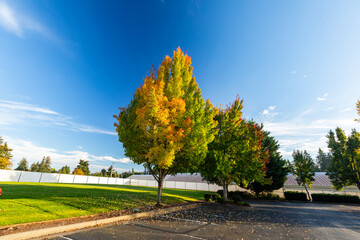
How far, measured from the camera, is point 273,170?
2869 cm

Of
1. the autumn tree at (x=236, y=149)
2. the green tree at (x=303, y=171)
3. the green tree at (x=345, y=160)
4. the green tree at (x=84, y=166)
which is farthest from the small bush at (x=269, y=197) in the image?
the green tree at (x=84, y=166)

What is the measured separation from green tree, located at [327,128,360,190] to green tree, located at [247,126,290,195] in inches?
335

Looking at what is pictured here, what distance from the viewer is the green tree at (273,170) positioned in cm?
2867

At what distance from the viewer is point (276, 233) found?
7285mm

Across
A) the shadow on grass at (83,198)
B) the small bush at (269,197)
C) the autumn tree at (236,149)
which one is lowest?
the small bush at (269,197)

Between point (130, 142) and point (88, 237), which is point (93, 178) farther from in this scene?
point (88, 237)

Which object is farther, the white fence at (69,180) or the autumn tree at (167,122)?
the white fence at (69,180)

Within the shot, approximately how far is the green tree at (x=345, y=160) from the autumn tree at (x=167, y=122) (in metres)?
30.5

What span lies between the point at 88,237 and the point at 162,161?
558 centimetres

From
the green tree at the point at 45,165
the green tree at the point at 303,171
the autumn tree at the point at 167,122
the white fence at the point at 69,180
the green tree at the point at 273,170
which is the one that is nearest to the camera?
the autumn tree at the point at 167,122

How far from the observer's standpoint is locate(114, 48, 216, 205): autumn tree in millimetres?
11117

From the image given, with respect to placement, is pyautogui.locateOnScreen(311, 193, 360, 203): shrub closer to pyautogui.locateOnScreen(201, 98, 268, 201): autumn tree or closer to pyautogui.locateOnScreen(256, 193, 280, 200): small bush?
pyautogui.locateOnScreen(256, 193, 280, 200): small bush

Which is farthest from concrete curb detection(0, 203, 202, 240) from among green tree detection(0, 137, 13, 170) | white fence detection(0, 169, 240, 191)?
green tree detection(0, 137, 13, 170)

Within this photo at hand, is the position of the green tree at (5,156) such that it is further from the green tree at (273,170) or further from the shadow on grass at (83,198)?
the green tree at (273,170)
